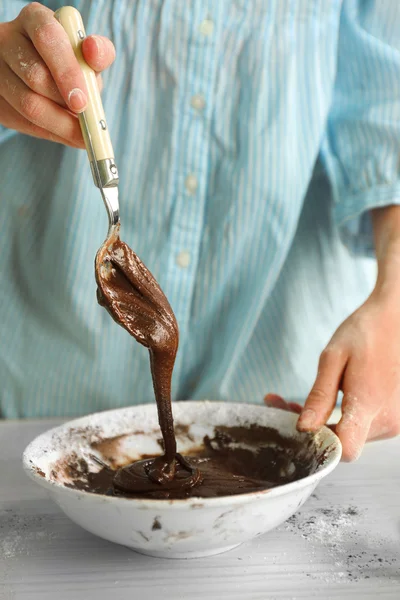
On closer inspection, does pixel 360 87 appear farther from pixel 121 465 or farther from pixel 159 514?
pixel 159 514

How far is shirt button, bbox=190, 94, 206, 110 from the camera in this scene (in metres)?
1.53

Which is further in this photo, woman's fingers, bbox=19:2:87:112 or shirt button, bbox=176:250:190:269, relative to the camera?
shirt button, bbox=176:250:190:269

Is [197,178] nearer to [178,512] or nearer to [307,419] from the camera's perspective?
[307,419]

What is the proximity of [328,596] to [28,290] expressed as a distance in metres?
1.04

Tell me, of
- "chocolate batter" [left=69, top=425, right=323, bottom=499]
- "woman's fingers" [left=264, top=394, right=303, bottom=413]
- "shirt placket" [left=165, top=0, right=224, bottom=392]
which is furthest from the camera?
"shirt placket" [left=165, top=0, right=224, bottom=392]

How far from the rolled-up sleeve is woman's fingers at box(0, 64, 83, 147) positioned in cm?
69

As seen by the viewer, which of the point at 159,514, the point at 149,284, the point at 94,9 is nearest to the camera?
the point at 159,514

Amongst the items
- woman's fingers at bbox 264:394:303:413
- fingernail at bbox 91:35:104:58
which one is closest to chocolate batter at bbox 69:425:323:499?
woman's fingers at bbox 264:394:303:413

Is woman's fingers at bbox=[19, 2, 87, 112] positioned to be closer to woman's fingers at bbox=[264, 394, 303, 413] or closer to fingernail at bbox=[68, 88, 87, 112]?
fingernail at bbox=[68, 88, 87, 112]

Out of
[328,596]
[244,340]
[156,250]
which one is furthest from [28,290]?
[328,596]

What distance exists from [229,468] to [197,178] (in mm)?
671

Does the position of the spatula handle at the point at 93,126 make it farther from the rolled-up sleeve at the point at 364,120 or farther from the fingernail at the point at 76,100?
the rolled-up sleeve at the point at 364,120

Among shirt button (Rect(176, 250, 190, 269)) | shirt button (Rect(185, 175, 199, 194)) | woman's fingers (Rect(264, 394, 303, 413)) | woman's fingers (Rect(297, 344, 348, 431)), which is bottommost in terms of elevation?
woman's fingers (Rect(264, 394, 303, 413))

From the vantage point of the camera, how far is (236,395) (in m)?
1.73
